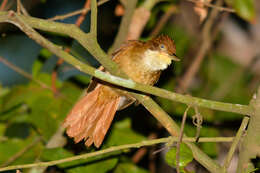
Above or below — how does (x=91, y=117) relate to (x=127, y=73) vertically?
below

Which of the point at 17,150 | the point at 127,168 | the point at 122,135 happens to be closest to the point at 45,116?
the point at 17,150

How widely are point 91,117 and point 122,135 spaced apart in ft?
1.18

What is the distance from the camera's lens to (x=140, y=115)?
3.89 meters

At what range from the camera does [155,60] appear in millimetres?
2859

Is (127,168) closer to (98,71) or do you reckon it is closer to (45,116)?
(45,116)

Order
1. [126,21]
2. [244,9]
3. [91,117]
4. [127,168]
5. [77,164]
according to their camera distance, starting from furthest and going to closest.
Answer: [126,21], [127,168], [91,117], [77,164], [244,9]

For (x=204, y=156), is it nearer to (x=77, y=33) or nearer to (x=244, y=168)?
(x=244, y=168)

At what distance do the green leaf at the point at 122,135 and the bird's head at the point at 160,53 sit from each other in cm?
64

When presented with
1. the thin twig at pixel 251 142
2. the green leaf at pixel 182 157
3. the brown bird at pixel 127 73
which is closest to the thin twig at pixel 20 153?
the brown bird at pixel 127 73

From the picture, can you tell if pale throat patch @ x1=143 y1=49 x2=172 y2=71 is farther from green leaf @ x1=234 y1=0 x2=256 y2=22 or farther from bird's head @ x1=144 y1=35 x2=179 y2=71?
green leaf @ x1=234 y1=0 x2=256 y2=22

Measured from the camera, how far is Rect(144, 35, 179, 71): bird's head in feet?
9.23

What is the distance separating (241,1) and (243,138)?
27.7 inches

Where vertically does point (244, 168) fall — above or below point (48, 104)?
above

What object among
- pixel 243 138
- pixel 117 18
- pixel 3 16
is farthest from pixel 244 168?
pixel 117 18
